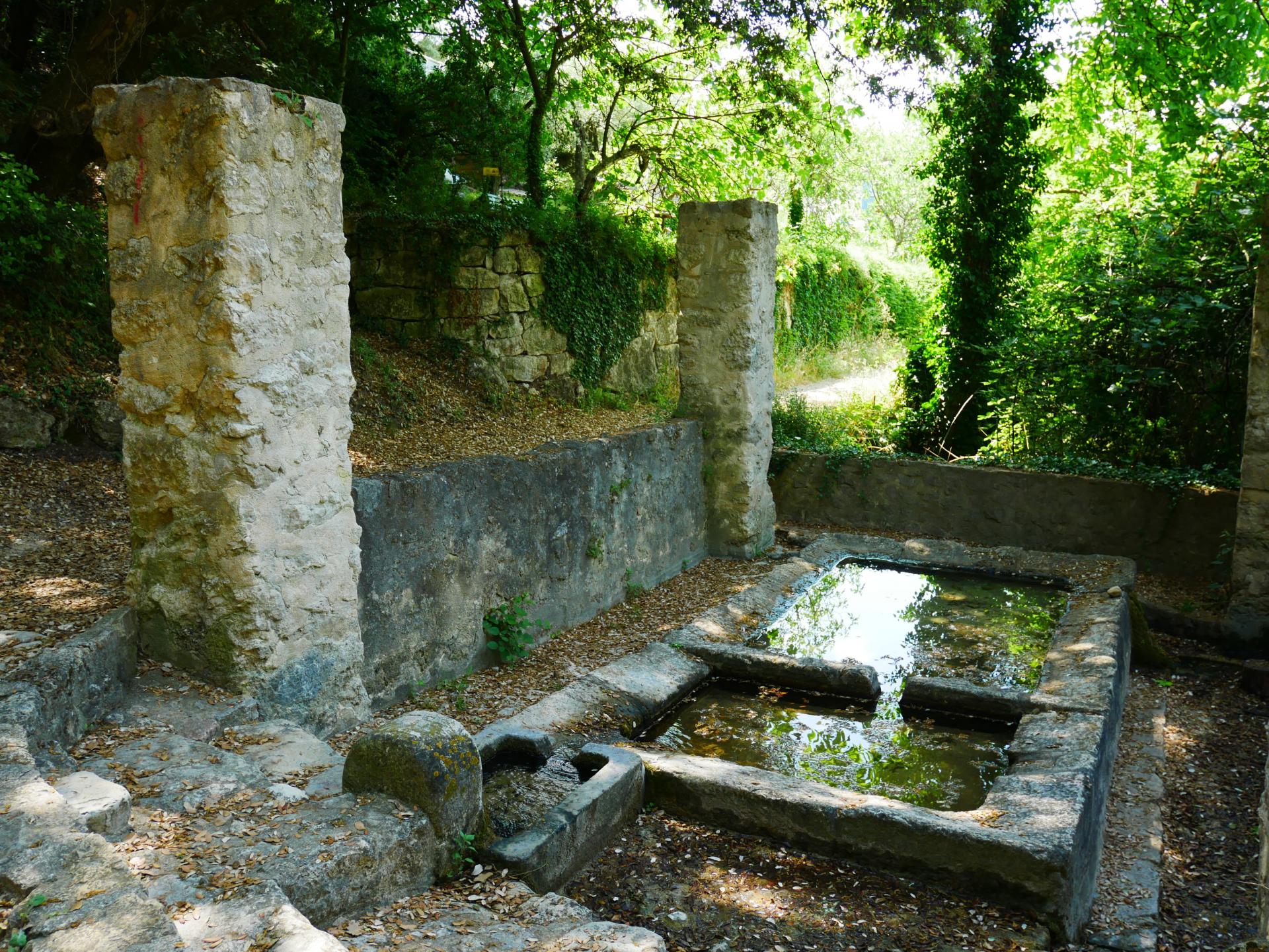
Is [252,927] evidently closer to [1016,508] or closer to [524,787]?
[524,787]

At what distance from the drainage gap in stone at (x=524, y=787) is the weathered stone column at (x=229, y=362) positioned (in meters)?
0.81

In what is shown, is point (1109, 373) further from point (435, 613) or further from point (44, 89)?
point (44, 89)

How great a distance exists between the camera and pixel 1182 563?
7.41m

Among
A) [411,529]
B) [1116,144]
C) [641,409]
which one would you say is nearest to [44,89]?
[411,529]

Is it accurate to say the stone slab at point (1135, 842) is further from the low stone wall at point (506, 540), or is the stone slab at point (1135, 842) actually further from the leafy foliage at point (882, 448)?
the low stone wall at point (506, 540)

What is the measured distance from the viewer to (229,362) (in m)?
3.50

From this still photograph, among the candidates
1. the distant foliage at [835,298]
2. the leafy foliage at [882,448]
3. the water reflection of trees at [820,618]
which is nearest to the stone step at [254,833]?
the water reflection of trees at [820,618]

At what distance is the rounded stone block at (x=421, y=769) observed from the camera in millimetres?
2969

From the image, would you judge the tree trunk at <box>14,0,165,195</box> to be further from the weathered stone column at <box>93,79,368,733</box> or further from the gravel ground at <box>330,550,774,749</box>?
the gravel ground at <box>330,550,774,749</box>

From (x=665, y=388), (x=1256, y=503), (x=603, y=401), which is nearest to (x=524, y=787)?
(x=1256, y=503)

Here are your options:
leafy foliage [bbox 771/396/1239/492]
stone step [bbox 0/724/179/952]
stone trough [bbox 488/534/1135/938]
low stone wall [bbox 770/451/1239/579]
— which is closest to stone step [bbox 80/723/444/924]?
stone step [bbox 0/724/179/952]

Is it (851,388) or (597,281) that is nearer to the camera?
(597,281)

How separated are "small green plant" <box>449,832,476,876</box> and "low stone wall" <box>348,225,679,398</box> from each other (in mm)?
7277

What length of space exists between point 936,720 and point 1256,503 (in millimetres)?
3097
